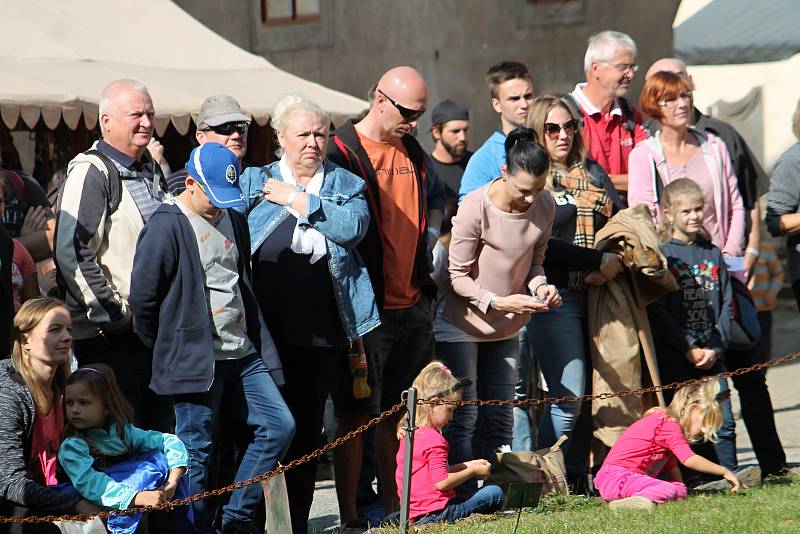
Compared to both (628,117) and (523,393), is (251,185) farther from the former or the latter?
(523,393)

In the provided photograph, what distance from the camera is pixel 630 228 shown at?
7023 mm

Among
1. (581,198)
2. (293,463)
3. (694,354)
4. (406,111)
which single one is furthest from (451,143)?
(293,463)

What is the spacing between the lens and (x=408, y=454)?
5691mm

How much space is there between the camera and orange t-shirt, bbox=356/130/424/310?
6.53 m

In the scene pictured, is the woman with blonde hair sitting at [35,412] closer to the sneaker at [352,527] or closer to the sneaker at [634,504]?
the sneaker at [352,527]

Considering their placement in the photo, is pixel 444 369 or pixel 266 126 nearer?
pixel 444 369

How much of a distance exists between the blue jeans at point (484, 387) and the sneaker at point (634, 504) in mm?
676

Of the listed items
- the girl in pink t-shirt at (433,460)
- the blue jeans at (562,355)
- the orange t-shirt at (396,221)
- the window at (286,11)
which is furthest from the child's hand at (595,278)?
the window at (286,11)

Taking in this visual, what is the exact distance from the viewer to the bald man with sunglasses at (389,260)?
6480mm

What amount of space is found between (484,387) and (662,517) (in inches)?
45.4

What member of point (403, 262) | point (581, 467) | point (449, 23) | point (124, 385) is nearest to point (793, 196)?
point (581, 467)

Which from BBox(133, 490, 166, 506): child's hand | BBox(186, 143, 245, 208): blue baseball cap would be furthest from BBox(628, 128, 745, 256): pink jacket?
BBox(133, 490, 166, 506): child's hand

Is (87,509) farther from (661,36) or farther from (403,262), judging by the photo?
(661,36)

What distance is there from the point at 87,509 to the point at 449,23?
13.2 meters
